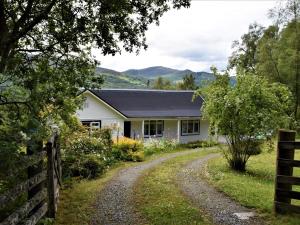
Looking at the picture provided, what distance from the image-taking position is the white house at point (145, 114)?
119ft

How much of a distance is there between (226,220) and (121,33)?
232 inches

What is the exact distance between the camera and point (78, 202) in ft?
37.5

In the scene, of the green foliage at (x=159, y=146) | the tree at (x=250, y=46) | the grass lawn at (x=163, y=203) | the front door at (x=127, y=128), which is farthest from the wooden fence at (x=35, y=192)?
the tree at (x=250, y=46)

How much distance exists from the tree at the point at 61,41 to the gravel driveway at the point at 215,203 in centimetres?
442

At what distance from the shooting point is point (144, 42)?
1210 centimetres

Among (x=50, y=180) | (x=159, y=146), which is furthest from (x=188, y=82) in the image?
(x=50, y=180)

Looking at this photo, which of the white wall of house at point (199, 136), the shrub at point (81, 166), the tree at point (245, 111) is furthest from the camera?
the white wall of house at point (199, 136)

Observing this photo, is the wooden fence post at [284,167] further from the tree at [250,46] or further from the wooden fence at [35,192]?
the tree at [250,46]

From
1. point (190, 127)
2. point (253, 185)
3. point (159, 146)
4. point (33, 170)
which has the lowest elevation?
point (159, 146)

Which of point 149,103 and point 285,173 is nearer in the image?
point 285,173

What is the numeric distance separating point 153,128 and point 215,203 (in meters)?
28.2

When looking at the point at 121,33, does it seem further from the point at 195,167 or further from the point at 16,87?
the point at 195,167

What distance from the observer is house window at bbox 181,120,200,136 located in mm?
41562

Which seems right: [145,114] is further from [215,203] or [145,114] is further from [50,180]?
[50,180]
